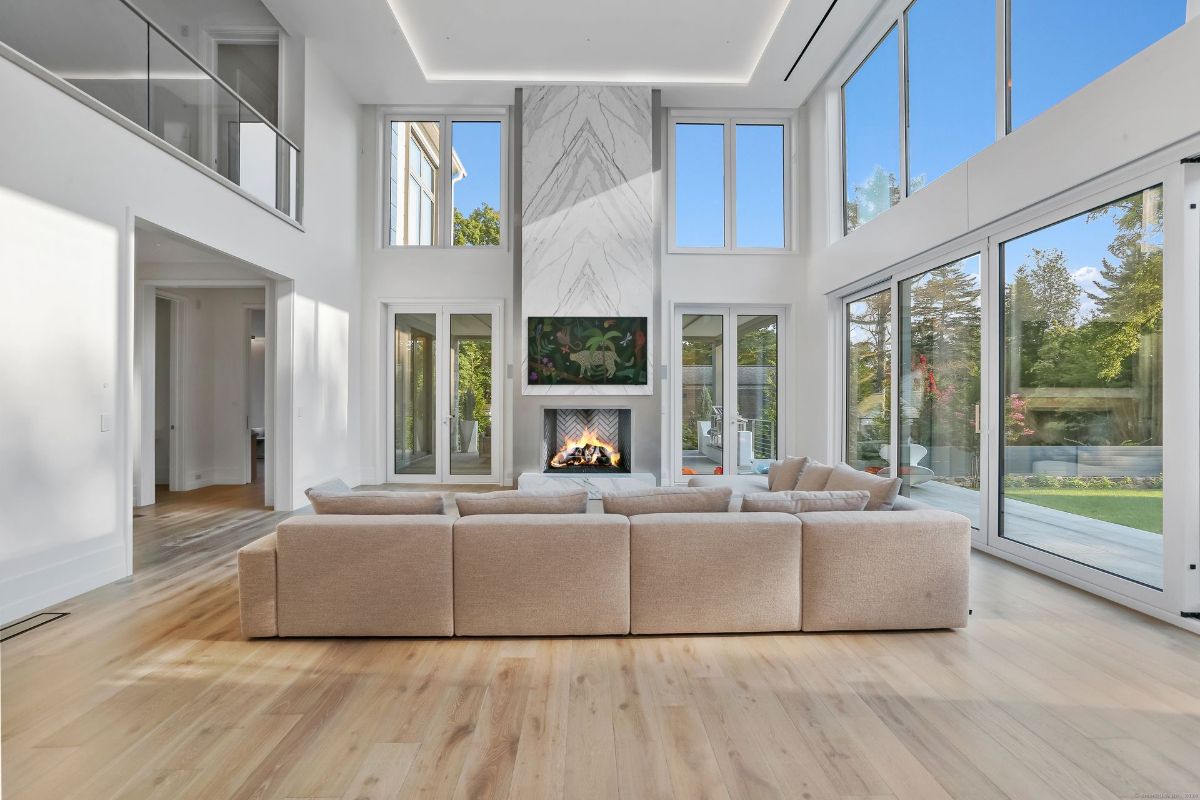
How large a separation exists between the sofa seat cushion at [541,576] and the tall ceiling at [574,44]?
17.8 feet

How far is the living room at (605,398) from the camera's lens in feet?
7.75

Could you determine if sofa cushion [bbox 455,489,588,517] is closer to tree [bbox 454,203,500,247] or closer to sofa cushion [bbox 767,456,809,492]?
sofa cushion [bbox 767,456,809,492]

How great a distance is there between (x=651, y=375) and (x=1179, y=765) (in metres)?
6.04

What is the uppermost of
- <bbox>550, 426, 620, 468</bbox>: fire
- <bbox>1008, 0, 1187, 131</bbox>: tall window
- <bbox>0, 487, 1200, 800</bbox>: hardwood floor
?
<bbox>1008, 0, 1187, 131</bbox>: tall window

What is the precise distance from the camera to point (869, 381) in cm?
681

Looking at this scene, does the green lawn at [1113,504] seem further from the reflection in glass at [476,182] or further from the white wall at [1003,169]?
the reflection in glass at [476,182]

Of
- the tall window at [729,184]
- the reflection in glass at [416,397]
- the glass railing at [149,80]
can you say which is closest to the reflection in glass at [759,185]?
the tall window at [729,184]

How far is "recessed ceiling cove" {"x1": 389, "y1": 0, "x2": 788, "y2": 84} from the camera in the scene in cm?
627

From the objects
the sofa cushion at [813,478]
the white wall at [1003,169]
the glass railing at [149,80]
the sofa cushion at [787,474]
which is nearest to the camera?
the white wall at [1003,169]

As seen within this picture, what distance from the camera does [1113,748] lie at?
215 cm

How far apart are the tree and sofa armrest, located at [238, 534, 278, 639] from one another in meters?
6.18

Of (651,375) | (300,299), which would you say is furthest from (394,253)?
(651,375)

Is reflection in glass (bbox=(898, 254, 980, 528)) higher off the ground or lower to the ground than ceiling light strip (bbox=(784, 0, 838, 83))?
lower

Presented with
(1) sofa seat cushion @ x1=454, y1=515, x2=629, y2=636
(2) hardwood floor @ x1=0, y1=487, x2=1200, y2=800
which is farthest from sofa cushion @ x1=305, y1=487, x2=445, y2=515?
(2) hardwood floor @ x1=0, y1=487, x2=1200, y2=800
